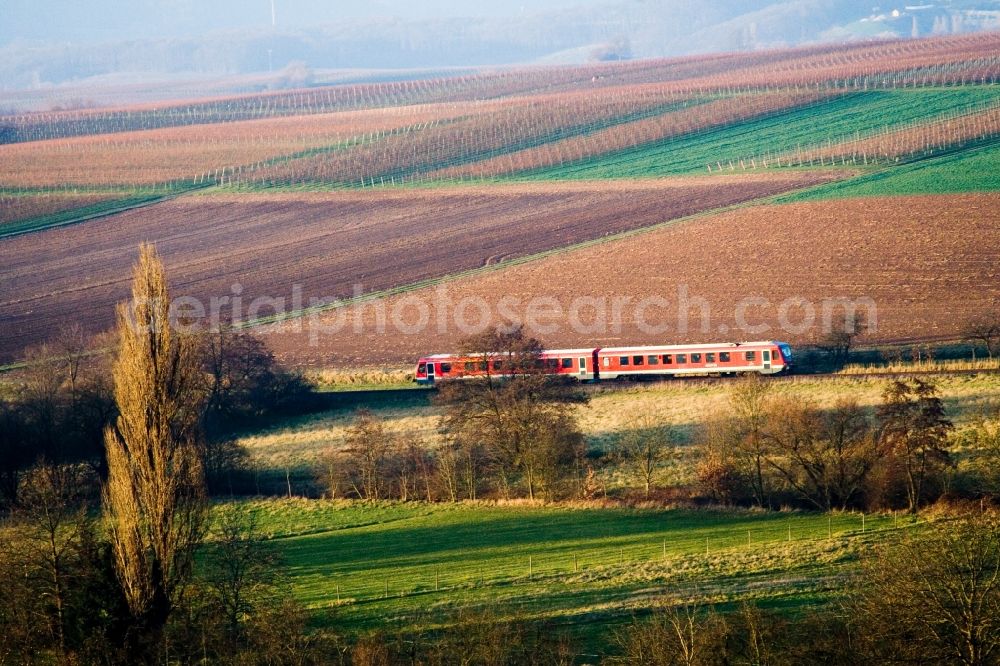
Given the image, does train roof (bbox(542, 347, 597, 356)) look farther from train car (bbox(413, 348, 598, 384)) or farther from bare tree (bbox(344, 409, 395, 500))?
bare tree (bbox(344, 409, 395, 500))

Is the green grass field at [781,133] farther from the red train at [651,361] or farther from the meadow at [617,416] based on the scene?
the meadow at [617,416]

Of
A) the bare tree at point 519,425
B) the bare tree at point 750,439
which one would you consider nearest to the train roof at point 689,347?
the bare tree at point 519,425

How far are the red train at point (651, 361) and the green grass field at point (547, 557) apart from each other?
42.6ft

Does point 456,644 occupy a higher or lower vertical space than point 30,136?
lower

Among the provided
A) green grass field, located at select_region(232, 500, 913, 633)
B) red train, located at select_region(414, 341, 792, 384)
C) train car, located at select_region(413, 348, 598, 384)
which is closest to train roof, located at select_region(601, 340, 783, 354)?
red train, located at select_region(414, 341, 792, 384)

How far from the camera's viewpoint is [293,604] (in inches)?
793

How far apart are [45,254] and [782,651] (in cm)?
6482

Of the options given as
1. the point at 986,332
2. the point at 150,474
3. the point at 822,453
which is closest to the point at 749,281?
the point at 986,332

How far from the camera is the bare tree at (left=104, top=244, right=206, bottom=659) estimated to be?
1897 cm

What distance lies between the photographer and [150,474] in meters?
19.1

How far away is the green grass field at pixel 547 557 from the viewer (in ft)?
73.9

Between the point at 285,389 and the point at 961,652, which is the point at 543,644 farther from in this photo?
the point at 285,389

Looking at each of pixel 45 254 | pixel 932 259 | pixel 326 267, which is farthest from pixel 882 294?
pixel 45 254

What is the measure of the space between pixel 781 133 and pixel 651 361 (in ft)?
179
